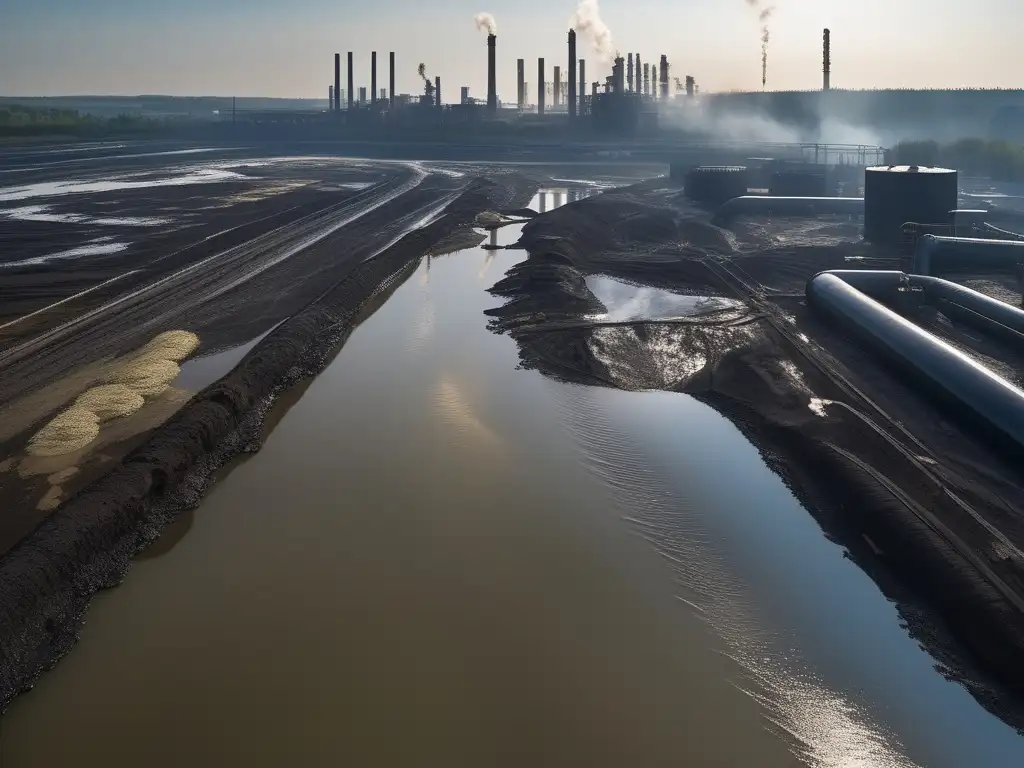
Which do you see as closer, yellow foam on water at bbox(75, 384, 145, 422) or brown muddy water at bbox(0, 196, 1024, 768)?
brown muddy water at bbox(0, 196, 1024, 768)

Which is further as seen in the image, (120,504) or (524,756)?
(120,504)

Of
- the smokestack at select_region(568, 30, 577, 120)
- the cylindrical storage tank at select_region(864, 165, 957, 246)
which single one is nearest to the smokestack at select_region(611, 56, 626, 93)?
the smokestack at select_region(568, 30, 577, 120)

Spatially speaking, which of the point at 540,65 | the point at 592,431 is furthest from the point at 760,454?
the point at 540,65

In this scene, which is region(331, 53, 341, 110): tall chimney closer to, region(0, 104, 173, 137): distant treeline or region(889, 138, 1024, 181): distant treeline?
region(0, 104, 173, 137): distant treeline

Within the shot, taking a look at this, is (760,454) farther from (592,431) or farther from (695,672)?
(695,672)

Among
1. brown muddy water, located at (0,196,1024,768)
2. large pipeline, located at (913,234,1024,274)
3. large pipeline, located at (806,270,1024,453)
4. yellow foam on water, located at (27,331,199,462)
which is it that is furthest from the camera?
large pipeline, located at (913,234,1024,274)

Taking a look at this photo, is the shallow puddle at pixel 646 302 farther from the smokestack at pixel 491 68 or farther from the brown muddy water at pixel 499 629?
the smokestack at pixel 491 68

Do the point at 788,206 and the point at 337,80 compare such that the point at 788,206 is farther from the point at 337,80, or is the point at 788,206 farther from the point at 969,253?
the point at 337,80
